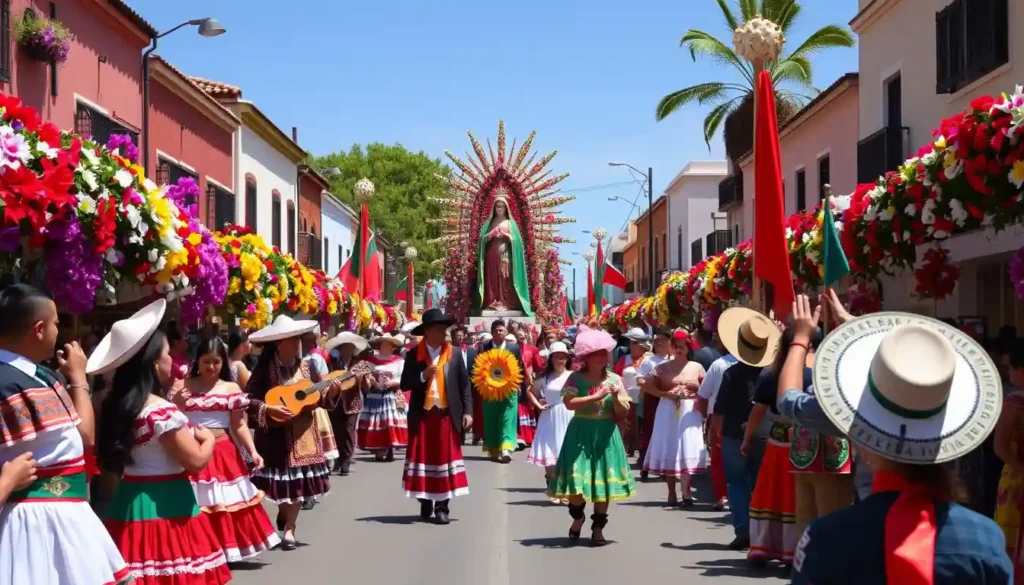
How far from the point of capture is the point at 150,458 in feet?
22.1

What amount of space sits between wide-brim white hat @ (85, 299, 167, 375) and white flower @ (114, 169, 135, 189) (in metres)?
4.44

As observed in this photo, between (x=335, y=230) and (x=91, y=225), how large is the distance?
51.0m

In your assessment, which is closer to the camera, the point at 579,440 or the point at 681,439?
the point at 579,440

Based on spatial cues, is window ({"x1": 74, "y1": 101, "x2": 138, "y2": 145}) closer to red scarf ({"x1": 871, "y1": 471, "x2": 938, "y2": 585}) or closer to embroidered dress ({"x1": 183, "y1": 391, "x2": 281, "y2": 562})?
embroidered dress ({"x1": 183, "y1": 391, "x2": 281, "y2": 562})

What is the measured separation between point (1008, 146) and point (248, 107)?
30393mm

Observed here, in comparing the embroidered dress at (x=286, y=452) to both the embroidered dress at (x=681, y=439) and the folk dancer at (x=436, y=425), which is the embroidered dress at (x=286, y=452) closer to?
the folk dancer at (x=436, y=425)

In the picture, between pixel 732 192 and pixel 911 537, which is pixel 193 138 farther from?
pixel 911 537

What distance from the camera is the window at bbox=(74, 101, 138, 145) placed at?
22891 millimetres

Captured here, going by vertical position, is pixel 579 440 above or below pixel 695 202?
below

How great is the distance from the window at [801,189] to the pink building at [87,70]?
15107 mm

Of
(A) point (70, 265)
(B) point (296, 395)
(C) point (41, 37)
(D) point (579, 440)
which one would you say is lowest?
(D) point (579, 440)

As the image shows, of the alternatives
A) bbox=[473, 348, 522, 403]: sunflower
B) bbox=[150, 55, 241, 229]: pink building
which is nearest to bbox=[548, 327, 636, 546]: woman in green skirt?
bbox=[473, 348, 522, 403]: sunflower

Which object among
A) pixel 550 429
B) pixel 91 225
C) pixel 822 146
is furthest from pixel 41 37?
pixel 822 146

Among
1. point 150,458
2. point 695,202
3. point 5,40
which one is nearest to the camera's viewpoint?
point 150,458
